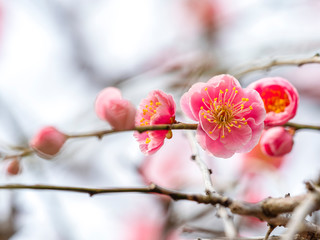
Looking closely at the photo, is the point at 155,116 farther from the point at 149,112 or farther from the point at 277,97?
the point at 277,97

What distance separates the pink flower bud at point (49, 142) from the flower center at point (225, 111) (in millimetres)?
329

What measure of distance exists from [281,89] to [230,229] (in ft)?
1.54

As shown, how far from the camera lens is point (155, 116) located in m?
0.95

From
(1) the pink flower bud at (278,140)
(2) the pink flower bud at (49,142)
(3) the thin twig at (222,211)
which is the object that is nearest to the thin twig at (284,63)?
(1) the pink flower bud at (278,140)

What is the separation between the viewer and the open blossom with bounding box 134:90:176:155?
37.2 inches

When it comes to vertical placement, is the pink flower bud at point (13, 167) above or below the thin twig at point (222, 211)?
above

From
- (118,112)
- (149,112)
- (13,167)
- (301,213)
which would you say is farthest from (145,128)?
(13,167)

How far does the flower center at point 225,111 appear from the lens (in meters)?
0.99

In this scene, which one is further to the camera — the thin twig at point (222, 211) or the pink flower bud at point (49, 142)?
the pink flower bud at point (49, 142)

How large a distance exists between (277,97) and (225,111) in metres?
0.21

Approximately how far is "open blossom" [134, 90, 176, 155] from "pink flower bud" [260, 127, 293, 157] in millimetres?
312

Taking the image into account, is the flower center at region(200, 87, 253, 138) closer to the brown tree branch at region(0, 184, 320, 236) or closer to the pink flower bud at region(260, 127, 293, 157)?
the pink flower bud at region(260, 127, 293, 157)

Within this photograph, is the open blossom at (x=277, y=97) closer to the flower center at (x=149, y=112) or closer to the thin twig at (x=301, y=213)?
the flower center at (x=149, y=112)

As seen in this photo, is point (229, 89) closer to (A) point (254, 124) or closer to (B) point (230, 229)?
(A) point (254, 124)
